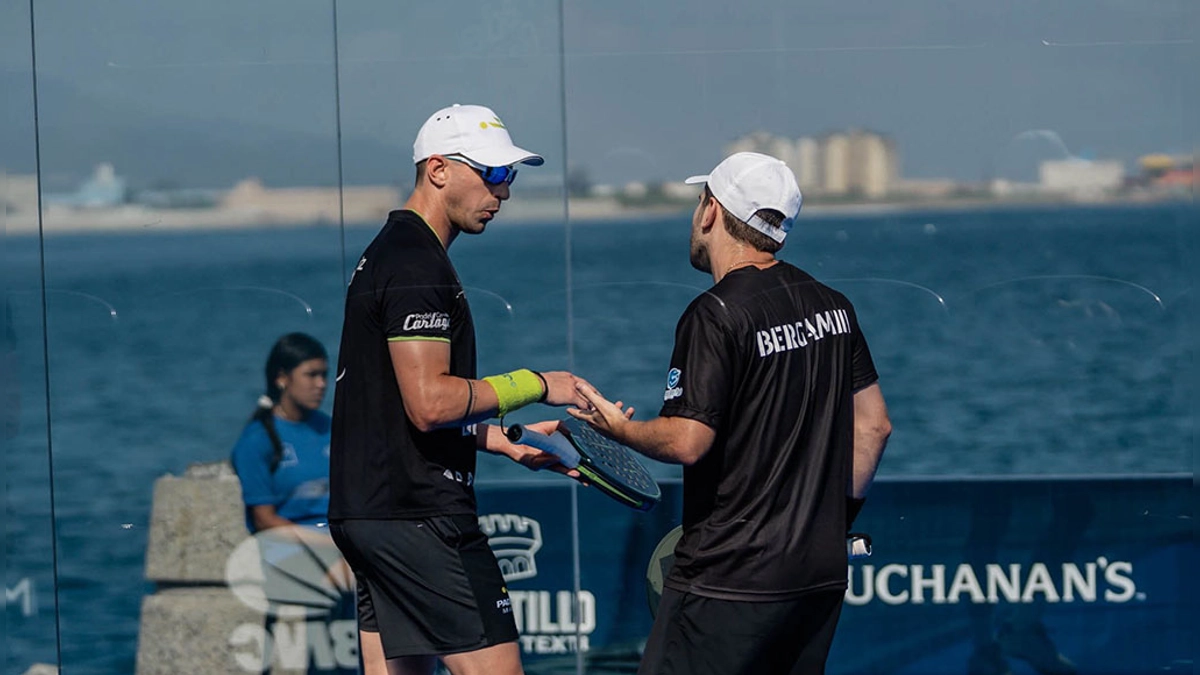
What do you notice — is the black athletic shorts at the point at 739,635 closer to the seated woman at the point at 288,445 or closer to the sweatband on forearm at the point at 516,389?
the sweatband on forearm at the point at 516,389

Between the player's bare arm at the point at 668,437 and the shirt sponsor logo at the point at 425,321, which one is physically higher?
the shirt sponsor logo at the point at 425,321

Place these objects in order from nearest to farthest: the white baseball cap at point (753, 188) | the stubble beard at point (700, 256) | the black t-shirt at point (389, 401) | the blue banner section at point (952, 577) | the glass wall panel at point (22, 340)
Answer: the white baseball cap at point (753, 188) < the stubble beard at point (700, 256) < the black t-shirt at point (389, 401) < the glass wall panel at point (22, 340) < the blue banner section at point (952, 577)

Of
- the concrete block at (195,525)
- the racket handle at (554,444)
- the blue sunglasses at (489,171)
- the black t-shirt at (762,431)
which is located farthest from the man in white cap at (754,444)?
the concrete block at (195,525)

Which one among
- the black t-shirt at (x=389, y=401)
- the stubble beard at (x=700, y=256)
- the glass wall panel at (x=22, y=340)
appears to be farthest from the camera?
the glass wall panel at (x=22, y=340)

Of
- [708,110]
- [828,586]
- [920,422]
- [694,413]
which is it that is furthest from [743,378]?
[920,422]

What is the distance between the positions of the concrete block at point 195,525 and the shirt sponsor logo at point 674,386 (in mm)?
2171

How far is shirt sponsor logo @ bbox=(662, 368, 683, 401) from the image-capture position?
3168 millimetres

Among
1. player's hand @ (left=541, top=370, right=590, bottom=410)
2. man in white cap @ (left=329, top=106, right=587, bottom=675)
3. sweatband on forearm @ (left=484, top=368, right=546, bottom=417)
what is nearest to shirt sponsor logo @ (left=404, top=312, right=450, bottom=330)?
man in white cap @ (left=329, top=106, right=587, bottom=675)

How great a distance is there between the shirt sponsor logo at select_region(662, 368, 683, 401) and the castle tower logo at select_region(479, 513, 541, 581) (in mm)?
1849

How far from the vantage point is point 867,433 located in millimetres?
3471

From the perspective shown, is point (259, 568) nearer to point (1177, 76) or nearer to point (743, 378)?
point (743, 378)

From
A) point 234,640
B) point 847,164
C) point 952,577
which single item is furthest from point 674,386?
point 234,640

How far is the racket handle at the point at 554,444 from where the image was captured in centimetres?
369

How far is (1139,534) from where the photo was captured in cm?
485
